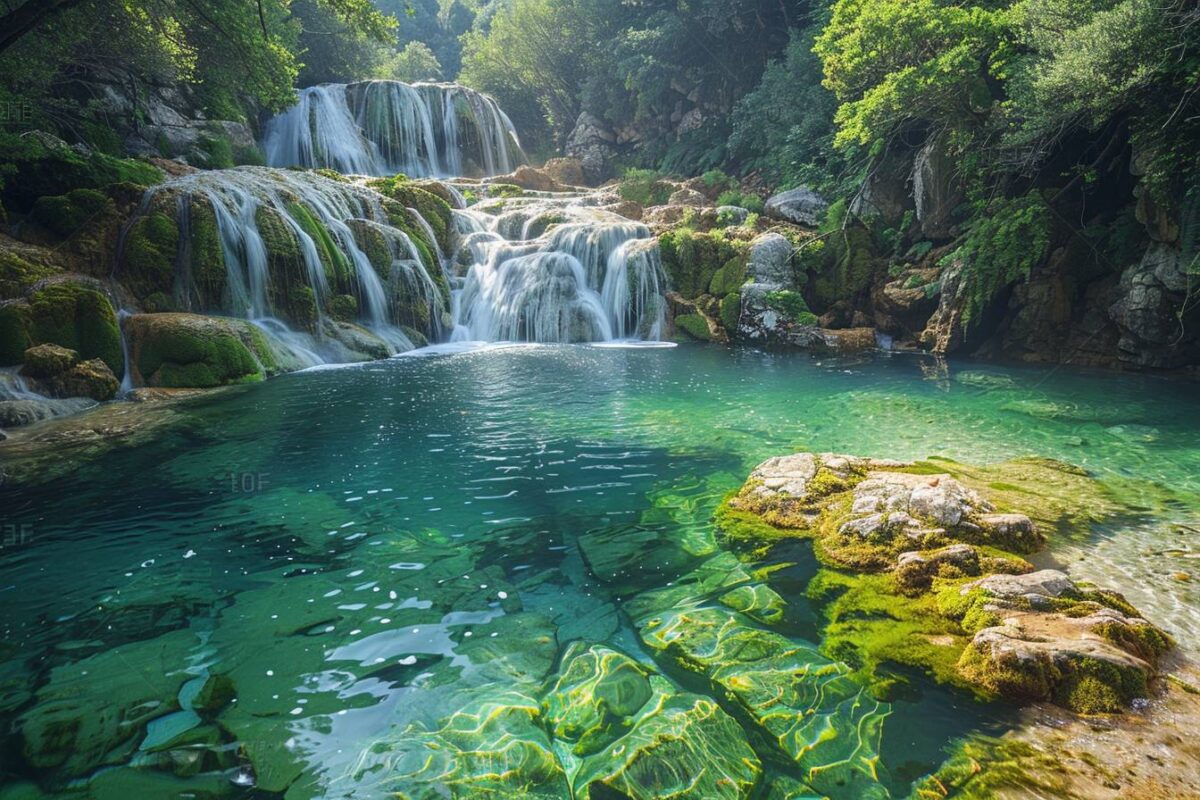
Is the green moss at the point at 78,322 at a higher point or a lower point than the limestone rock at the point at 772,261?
lower

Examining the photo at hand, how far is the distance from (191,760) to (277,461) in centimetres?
502

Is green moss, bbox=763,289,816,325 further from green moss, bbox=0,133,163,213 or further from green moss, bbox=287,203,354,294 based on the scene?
green moss, bbox=0,133,163,213

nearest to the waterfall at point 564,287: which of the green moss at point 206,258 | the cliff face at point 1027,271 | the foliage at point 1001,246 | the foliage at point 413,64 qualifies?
the cliff face at point 1027,271

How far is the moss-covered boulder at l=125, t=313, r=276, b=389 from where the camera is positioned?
1105 cm

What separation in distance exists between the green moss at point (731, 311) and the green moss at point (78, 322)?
51.9 ft

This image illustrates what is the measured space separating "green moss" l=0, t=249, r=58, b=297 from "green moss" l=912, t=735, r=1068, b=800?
15377 mm

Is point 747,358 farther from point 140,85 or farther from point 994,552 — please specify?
point 140,85

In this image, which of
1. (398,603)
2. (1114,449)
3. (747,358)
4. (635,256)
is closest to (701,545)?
(398,603)

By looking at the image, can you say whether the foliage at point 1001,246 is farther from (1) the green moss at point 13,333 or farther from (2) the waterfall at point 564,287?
(1) the green moss at point 13,333

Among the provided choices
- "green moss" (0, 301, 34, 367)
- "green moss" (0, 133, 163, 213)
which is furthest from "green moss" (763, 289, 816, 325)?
"green moss" (0, 133, 163, 213)

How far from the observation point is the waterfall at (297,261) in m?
13.7

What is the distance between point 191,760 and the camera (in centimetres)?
A: 248

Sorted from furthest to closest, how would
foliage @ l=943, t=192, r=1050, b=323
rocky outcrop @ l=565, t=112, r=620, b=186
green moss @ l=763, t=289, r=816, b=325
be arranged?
rocky outcrop @ l=565, t=112, r=620, b=186 < green moss @ l=763, t=289, r=816, b=325 < foliage @ l=943, t=192, r=1050, b=323

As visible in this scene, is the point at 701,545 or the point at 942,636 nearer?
the point at 942,636
